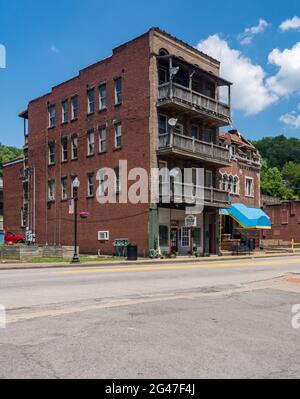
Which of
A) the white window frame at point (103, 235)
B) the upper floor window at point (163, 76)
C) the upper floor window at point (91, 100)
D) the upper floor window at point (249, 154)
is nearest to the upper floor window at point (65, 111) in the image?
the upper floor window at point (91, 100)

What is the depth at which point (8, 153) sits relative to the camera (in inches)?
3959

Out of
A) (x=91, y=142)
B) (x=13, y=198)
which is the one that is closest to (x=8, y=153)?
(x=13, y=198)

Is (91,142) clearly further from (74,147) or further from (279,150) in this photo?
(279,150)

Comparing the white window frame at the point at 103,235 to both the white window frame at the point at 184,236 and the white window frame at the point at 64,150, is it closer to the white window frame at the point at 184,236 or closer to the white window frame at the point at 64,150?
the white window frame at the point at 184,236

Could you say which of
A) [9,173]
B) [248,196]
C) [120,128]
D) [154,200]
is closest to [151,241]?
[154,200]

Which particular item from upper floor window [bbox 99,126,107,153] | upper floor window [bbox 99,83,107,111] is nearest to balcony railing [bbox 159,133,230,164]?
upper floor window [bbox 99,126,107,153]

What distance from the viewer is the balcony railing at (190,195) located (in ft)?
114

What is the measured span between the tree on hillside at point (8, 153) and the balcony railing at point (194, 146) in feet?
195

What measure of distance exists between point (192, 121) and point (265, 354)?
33.6 metres

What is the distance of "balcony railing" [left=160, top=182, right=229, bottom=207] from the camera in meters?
34.6

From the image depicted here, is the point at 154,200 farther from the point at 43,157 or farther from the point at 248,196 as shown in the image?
the point at 248,196

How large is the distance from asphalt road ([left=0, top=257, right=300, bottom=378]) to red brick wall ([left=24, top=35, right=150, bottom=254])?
21608 millimetres

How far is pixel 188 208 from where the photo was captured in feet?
124

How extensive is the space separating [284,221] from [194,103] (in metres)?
32.0
